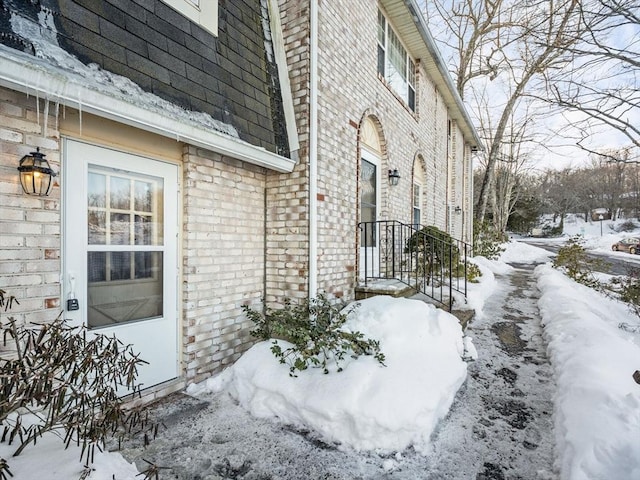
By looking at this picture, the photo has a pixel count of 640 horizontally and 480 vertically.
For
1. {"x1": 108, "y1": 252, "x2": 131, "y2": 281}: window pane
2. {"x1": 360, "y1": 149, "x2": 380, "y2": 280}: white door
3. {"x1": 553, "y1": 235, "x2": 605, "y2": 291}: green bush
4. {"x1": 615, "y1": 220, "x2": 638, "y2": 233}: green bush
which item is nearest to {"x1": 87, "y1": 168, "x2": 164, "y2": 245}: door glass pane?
{"x1": 108, "y1": 252, "x2": 131, "y2": 281}: window pane

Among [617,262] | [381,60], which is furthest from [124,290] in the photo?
[617,262]

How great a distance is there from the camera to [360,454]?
2406 mm

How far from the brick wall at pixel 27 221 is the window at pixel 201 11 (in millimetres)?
1602

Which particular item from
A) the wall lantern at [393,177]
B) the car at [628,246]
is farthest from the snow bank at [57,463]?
the car at [628,246]

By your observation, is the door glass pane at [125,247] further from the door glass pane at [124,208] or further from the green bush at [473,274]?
the green bush at [473,274]

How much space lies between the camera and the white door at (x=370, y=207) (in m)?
5.94

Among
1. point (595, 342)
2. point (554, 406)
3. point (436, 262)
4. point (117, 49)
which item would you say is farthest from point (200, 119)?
point (436, 262)

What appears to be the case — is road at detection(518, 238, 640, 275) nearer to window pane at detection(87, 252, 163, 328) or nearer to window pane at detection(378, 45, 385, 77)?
window pane at detection(378, 45, 385, 77)

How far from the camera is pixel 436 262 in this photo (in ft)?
22.9

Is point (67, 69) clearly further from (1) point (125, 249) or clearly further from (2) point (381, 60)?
(2) point (381, 60)

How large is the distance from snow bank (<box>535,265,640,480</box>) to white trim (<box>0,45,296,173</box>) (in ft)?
11.5

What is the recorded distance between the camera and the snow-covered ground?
1926 mm

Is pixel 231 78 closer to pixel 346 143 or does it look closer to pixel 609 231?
pixel 346 143

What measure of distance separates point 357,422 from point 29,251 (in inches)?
102
